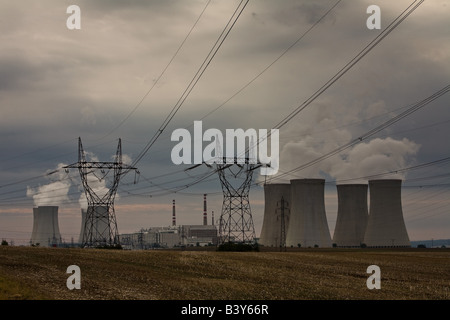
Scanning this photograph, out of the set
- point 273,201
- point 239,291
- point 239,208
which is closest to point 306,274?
point 239,291

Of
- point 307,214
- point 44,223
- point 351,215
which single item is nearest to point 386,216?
point 307,214

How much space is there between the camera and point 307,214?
10131cm

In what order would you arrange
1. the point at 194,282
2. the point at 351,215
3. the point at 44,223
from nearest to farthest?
1. the point at 194,282
2. the point at 351,215
3. the point at 44,223

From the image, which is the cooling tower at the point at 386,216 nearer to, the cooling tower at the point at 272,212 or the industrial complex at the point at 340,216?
the industrial complex at the point at 340,216

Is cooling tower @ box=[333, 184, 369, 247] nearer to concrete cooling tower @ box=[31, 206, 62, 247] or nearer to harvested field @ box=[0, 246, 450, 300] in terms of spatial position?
harvested field @ box=[0, 246, 450, 300]

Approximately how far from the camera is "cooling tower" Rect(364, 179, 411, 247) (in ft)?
307

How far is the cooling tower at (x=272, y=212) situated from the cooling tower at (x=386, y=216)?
54.6 ft

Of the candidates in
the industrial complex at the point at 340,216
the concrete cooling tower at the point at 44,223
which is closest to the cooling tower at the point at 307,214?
the industrial complex at the point at 340,216

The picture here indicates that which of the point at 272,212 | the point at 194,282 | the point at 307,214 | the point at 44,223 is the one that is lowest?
the point at 44,223

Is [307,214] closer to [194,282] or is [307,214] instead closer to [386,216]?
[386,216]

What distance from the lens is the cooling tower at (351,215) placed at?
359ft

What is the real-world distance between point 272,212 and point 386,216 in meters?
21.2

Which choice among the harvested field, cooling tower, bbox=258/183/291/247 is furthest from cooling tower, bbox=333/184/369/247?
the harvested field
